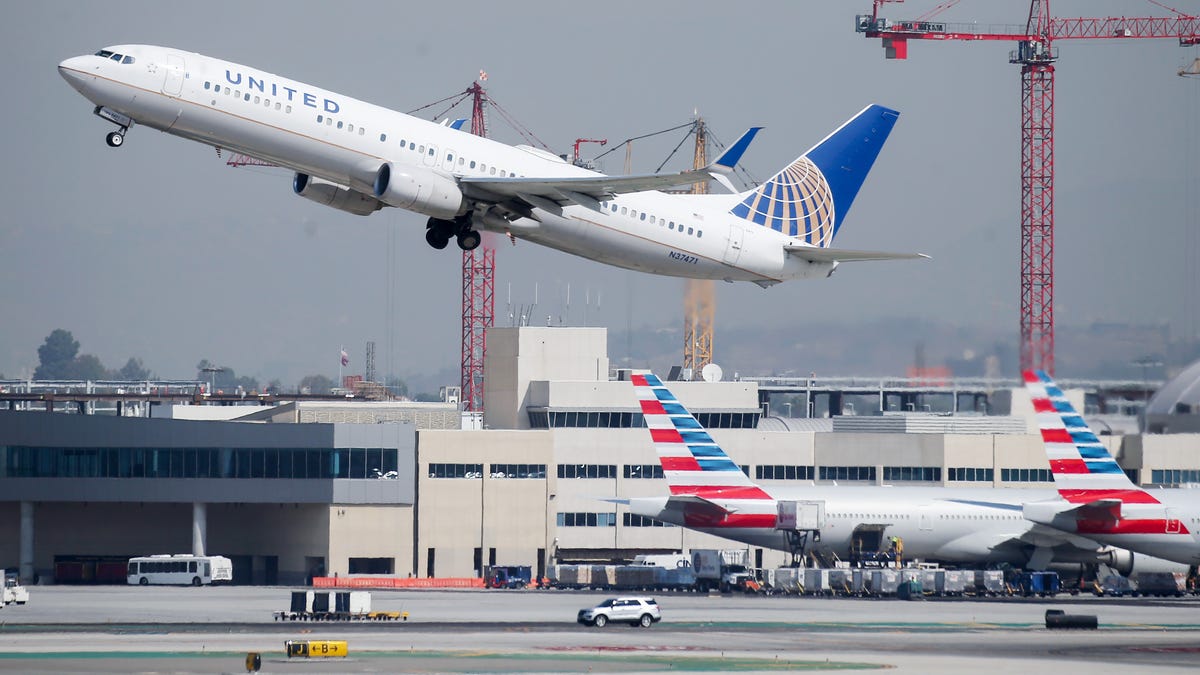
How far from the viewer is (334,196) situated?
56.1m

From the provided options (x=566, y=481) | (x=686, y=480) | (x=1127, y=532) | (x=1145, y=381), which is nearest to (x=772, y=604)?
(x=686, y=480)

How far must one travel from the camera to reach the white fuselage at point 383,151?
50.2m

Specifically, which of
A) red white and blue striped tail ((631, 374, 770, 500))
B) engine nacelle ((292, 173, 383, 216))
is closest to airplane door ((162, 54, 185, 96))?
engine nacelle ((292, 173, 383, 216))

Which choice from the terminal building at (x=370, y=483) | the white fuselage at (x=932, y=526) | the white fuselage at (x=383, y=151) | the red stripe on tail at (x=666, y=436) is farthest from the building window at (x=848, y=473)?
the white fuselage at (x=383, y=151)

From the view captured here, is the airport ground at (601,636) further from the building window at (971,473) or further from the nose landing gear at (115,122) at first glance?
the building window at (971,473)

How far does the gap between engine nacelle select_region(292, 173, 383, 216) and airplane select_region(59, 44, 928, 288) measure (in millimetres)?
44

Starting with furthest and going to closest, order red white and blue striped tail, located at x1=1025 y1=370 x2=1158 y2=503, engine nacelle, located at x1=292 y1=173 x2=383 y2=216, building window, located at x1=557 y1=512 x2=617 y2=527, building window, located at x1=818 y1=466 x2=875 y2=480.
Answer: building window, located at x1=818 y1=466 x2=875 y2=480
building window, located at x1=557 y1=512 x2=617 y2=527
red white and blue striped tail, located at x1=1025 y1=370 x2=1158 y2=503
engine nacelle, located at x1=292 y1=173 x2=383 y2=216

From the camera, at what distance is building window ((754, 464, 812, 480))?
118750 millimetres

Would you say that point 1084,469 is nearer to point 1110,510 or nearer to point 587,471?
point 1110,510

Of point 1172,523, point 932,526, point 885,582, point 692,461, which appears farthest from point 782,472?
point 1172,523

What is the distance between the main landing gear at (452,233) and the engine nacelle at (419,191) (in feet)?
7.55

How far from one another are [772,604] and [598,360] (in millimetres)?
46641

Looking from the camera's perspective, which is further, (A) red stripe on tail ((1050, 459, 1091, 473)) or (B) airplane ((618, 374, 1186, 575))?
(B) airplane ((618, 374, 1186, 575))

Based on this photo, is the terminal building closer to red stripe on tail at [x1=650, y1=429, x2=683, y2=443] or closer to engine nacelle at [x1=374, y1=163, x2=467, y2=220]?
red stripe on tail at [x1=650, y1=429, x2=683, y2=443]
